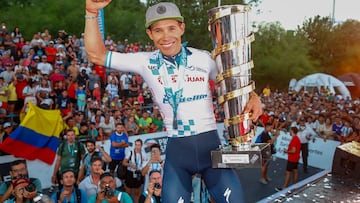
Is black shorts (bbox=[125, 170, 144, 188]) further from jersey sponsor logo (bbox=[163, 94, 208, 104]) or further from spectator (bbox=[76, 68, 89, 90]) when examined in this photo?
jersey sponsor logo (bbox=[163, 94, 208, 104])

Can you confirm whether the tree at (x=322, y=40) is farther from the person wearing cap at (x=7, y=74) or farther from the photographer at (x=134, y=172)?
the photographer at (x=134, y=172)

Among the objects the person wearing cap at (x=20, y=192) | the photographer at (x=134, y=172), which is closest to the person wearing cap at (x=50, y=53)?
the photographer at (x=134, y=172)

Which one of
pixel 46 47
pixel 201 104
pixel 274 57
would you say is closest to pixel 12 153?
pixel 46 47

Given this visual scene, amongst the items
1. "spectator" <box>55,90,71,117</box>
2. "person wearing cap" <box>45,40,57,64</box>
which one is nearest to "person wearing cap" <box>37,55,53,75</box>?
"person wearing cap" <box>45,40,57,64</box>

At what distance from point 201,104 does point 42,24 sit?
26165 millimetres

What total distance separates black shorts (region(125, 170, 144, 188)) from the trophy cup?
219 inches

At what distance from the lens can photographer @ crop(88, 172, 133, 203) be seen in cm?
546

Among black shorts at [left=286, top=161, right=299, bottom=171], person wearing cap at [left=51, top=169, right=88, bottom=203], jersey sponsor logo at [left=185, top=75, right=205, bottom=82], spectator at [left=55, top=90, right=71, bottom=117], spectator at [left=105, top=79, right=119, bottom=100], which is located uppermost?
spectator at [left=105, top=79, right=119, bottom=100]

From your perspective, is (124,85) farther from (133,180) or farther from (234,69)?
(234,69)

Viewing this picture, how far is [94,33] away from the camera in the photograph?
8.69 ft

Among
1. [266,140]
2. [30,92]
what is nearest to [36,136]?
[30,92]

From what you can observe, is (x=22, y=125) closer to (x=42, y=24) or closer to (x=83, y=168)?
(x=83, y=168)

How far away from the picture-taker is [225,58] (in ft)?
8.50

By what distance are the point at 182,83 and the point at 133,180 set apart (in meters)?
5.66
